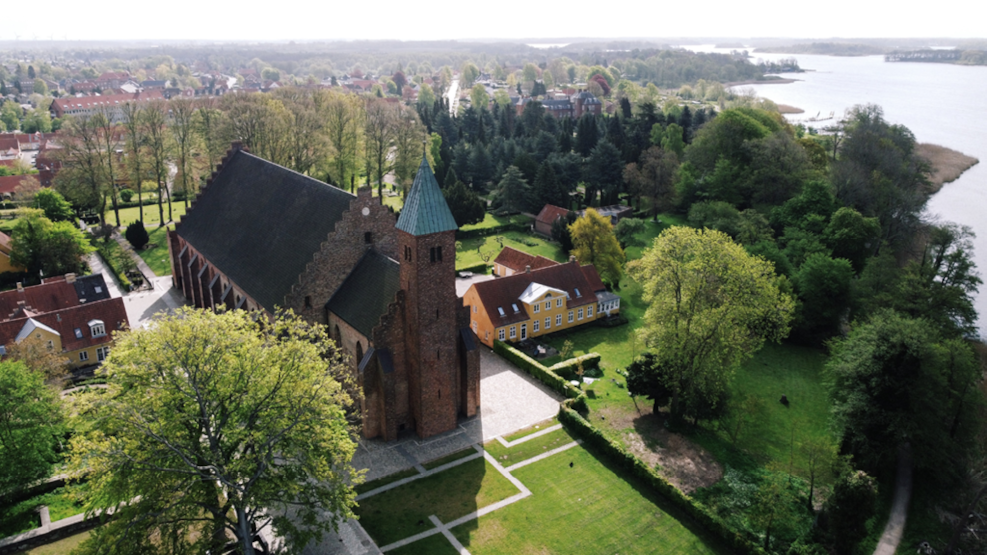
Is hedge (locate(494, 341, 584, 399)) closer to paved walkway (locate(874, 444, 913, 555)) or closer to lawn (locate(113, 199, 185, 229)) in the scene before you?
paved walkway (locate(874, 444, 913, 555))

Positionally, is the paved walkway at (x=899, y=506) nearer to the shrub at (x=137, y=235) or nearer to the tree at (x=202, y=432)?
the tree at (x=202, y=432)

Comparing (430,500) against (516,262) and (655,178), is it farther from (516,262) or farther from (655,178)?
(655,178)

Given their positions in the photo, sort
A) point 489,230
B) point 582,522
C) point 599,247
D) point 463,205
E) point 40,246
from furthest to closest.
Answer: point 489,230 → point 463,205 → point 599,247 → point 40,246 → point 582,522

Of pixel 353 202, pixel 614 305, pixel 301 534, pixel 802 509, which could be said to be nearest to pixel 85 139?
pixel 353 202

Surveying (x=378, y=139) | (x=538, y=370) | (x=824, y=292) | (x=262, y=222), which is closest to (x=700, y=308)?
(x=538, y=370)

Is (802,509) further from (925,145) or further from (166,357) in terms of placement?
(925,145)

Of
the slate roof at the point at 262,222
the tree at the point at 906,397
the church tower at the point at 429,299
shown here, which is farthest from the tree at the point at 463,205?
the tree at the point at 906,397

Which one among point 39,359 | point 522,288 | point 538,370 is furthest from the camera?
point 522,288

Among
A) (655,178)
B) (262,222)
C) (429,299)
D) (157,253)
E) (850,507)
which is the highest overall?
(262,222)
